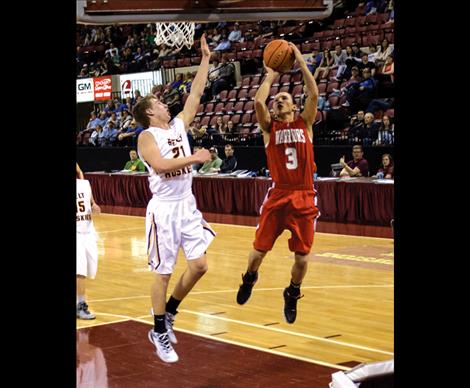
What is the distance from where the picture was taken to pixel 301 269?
21.2 ft

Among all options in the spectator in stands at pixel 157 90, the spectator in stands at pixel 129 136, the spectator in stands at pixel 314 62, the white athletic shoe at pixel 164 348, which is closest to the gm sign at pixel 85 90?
the spectator in stands at pixel 157 90

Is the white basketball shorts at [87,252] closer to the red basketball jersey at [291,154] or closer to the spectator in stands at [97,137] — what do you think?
the red basketball jersey at [291,154]

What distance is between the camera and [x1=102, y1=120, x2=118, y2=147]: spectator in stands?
2047 cm

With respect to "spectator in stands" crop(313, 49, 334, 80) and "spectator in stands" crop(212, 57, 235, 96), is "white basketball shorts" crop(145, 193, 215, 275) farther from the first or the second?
"spectator in stands" crop(212, 57, 235, 96)

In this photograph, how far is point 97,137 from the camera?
827 inches

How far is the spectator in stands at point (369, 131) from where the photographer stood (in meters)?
13.9

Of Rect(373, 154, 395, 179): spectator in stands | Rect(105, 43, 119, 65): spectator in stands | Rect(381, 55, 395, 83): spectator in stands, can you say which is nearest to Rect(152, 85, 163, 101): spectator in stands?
Rect(105, 43, 119, 65): spectator in stands

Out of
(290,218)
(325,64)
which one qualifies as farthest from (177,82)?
(290,218)

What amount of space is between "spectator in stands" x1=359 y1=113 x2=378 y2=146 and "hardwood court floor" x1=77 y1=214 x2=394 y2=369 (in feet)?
5.92

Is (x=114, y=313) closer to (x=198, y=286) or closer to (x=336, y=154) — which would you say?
(x=198, y=286)

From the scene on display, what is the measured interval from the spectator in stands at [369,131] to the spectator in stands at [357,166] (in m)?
0.50
